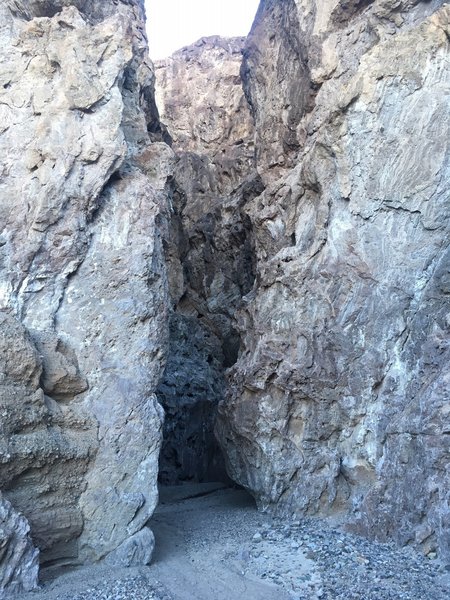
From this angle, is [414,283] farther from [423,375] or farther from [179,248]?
[179,248]

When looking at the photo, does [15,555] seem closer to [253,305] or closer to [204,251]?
[253,305]

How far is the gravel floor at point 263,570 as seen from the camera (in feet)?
28.3

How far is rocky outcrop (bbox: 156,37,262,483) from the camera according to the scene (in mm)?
18547

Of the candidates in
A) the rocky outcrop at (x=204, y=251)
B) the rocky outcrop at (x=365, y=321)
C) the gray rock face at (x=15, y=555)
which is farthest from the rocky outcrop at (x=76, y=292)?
the rocky outcrop at (x=204, y=251)

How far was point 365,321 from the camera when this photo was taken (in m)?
12.4

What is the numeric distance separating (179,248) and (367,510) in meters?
13.7

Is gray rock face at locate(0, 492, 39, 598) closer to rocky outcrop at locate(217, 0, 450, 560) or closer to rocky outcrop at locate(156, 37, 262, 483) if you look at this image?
rocky outcrop at locate(217, 0, 450, 560)

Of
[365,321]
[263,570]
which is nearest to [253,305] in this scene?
[365,321]

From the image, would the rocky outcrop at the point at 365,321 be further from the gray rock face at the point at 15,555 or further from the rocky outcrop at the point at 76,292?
the gray rock face at the point at 15,555

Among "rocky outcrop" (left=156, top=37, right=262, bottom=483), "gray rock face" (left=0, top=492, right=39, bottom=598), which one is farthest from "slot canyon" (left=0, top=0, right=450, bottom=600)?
"rocky outcrop" (left=156, top=37, right=262, bottom=483)

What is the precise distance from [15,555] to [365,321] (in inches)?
296

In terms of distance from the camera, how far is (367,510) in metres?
11.5

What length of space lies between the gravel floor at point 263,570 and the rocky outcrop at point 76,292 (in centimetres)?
88

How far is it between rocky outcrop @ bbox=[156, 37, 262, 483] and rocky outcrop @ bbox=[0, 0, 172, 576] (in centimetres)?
757
